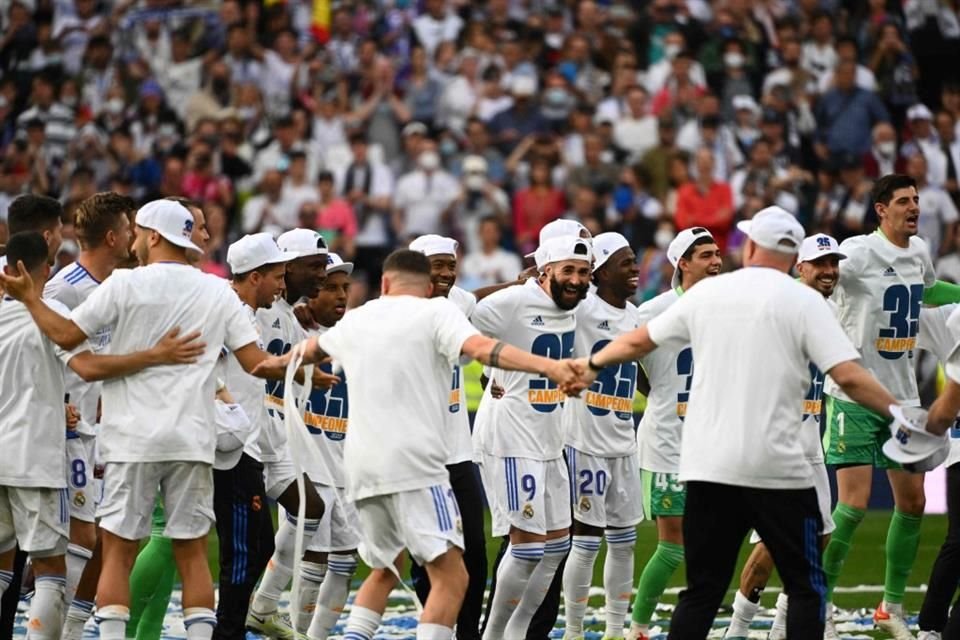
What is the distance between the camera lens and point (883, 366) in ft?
41.0

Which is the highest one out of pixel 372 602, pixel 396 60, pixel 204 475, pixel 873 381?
pixel 396 60

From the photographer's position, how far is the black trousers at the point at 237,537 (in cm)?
1087

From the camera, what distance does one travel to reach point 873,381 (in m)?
9.10

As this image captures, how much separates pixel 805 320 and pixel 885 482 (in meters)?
10.4

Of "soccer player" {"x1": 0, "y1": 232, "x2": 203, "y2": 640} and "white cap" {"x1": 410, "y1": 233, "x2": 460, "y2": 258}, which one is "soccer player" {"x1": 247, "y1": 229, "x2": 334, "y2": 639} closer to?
"white cap" {"x1": 410, "y1": 233, "x2": 460, "y2": 258}

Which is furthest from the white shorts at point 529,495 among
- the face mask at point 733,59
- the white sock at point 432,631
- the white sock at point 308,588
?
the face mask at point 733,59

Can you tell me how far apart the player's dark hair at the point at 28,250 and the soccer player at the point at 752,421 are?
3.62 metres

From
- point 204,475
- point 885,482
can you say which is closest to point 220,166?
point 885,482

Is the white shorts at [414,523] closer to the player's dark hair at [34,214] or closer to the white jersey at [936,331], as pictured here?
the player's dark hair at [34,214]

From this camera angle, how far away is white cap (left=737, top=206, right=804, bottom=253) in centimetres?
942

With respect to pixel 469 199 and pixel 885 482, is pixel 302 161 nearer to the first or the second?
pixel 469 199

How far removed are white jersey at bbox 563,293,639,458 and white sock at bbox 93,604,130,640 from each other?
3.70m

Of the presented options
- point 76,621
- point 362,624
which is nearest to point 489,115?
point 76,621

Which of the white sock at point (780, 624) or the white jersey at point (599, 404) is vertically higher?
the white jersey at point (599, 404)
